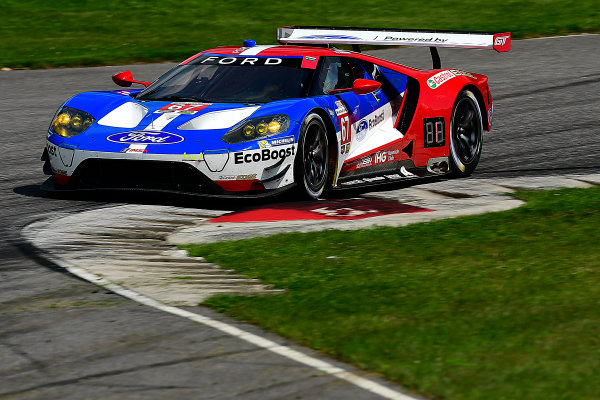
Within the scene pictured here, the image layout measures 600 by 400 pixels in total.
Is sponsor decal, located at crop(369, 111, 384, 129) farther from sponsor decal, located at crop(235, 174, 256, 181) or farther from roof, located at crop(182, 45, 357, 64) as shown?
sponsor decal, located at crop(235, 174, 256, 181)

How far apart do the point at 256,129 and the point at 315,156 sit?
684mm

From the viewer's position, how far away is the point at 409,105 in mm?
9938

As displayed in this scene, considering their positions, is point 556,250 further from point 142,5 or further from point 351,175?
point 142,5

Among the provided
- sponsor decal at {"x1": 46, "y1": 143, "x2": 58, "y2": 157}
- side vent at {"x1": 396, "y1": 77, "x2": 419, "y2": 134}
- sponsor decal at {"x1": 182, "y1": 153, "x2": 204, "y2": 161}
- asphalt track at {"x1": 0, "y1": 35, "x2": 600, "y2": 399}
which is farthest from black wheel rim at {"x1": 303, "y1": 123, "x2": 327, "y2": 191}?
sponsor decal at {"x1": 46, "y1": 143, "x2": 58, "y2": 157}

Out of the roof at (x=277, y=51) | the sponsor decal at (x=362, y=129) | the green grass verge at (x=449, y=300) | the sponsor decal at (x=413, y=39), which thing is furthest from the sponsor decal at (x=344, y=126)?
the sponsor decal at (x=413, y=39)

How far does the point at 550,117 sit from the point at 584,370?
29.8ft

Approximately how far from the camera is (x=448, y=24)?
75.0ft

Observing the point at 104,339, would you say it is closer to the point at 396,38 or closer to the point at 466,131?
the point at 466,131

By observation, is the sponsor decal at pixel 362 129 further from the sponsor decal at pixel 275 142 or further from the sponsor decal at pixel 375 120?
the sponsor decal at pixel 275 142

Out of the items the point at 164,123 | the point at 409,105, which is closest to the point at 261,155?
the point at 164,123

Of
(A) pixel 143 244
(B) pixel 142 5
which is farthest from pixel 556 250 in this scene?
(B) pixel 142 5

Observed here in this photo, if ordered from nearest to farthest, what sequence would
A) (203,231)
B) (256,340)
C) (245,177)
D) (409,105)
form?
(256,340)
(203,231)
(245,177)
(409,105)

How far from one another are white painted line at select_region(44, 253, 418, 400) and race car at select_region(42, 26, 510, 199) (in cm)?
195

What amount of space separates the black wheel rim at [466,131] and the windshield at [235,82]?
6.30 feet
